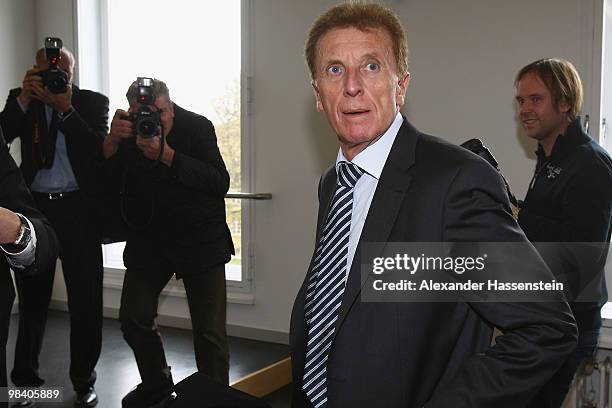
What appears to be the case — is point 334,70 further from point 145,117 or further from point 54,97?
point 54,97

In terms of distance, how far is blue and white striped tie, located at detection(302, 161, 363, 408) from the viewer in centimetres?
111

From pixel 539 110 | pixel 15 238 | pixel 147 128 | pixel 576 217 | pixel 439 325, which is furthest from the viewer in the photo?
pixel 147 128

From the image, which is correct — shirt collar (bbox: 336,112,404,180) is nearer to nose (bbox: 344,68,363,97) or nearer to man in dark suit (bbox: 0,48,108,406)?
nose (bbox: 344,68,363,97)

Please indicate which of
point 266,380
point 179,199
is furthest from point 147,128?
point 266,380

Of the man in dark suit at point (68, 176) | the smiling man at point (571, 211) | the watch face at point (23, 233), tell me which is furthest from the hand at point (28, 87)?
the smiling man at point (571, 211)

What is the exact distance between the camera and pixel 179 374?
2.86 m

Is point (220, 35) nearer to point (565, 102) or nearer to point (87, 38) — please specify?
point (87, 38)

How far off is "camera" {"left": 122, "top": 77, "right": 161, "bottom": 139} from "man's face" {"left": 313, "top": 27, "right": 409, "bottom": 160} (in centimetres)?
152

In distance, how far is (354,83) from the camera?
1.13 m

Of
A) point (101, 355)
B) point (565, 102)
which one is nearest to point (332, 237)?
point (565, 102)

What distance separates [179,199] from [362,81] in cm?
165

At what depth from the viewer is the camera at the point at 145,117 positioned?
2520 millimetres

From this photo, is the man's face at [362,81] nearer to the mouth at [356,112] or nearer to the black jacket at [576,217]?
the mouth at [356,112]

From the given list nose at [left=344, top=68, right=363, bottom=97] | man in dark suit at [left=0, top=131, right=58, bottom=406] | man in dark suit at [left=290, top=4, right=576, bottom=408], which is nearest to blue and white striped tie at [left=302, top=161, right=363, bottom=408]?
man in dark suit at [left=290, top=4, right=576, bottom=408]
